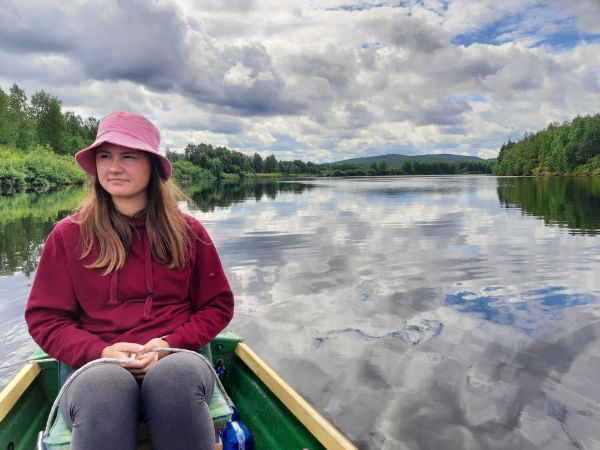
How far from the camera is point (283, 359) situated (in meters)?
6.66

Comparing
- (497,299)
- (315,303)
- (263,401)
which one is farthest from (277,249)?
(263,401)

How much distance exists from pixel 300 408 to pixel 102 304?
4.52 ft

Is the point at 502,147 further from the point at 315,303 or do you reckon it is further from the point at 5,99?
the point at 315,303

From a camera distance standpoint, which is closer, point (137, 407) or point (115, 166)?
point (137, 407)

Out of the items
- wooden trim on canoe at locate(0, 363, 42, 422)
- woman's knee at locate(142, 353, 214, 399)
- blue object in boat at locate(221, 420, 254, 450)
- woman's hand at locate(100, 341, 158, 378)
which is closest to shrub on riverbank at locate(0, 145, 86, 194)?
wooden trim on canoe at locate(0, 363, 42, 422)

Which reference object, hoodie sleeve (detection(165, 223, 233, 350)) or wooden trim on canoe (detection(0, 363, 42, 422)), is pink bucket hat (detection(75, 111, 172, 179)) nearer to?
hoodie sleeve (detection(165, 223, 233, 350))

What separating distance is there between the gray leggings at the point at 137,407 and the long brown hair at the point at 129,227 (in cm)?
71

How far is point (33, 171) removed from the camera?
211 feet

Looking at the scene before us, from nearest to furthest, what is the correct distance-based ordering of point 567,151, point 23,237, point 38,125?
point 23,237 < point 38,125 < point 567,151

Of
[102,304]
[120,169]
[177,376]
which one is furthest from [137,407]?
[120,169]

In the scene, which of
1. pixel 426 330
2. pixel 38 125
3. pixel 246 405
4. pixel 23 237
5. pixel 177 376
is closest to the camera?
pixel 177 376

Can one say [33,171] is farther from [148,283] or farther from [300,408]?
[300,408]

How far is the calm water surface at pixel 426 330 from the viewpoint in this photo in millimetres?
4992

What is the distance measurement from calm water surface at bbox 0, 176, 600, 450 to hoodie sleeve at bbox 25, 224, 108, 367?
10.2 feet
